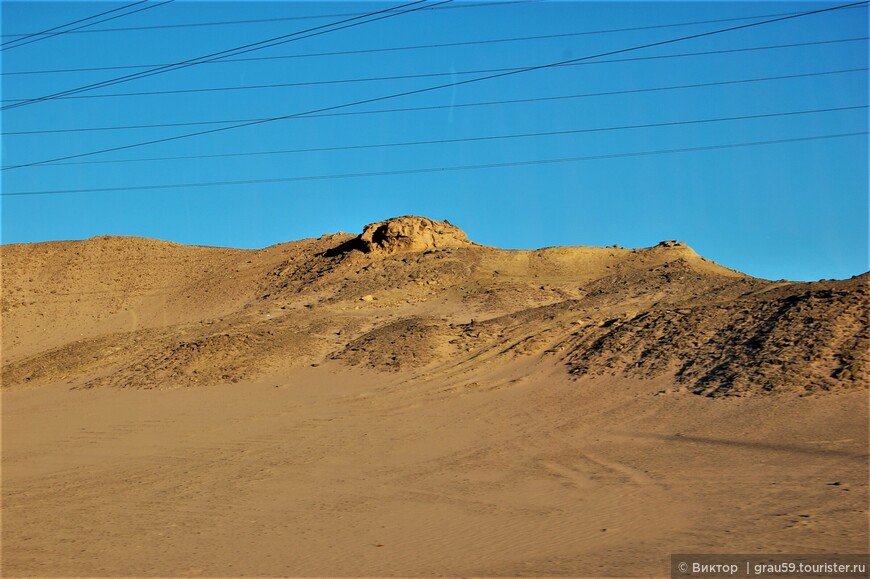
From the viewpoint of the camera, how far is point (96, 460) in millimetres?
23875

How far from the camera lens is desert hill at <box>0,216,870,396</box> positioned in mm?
24516

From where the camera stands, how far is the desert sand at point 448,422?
1436 centimetres

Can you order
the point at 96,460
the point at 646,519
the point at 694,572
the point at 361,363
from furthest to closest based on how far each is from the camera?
1. the point at 361,363
2. the point at 96,460
3. the point at 646,519
4. the point at 694,572

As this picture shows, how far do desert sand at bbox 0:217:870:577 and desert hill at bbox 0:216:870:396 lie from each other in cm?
14

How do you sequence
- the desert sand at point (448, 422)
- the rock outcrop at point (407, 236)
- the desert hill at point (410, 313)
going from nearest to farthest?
the desert sand at point (448, 422) → the desert hill at point (410, 313) → the rock outcrop at point (407, 236)

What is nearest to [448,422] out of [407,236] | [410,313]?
[410,313]

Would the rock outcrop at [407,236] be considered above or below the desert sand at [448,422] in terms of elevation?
above

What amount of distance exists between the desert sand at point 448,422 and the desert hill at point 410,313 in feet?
0.47

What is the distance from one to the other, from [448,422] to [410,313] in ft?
41.8

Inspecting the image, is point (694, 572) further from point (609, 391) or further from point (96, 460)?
point (96, 460)

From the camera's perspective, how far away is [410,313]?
120 feet

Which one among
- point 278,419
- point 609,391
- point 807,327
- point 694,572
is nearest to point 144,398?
point 278,419

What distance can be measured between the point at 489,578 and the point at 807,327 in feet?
48.5

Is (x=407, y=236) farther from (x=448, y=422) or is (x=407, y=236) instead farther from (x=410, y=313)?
(x=448, y=422)
